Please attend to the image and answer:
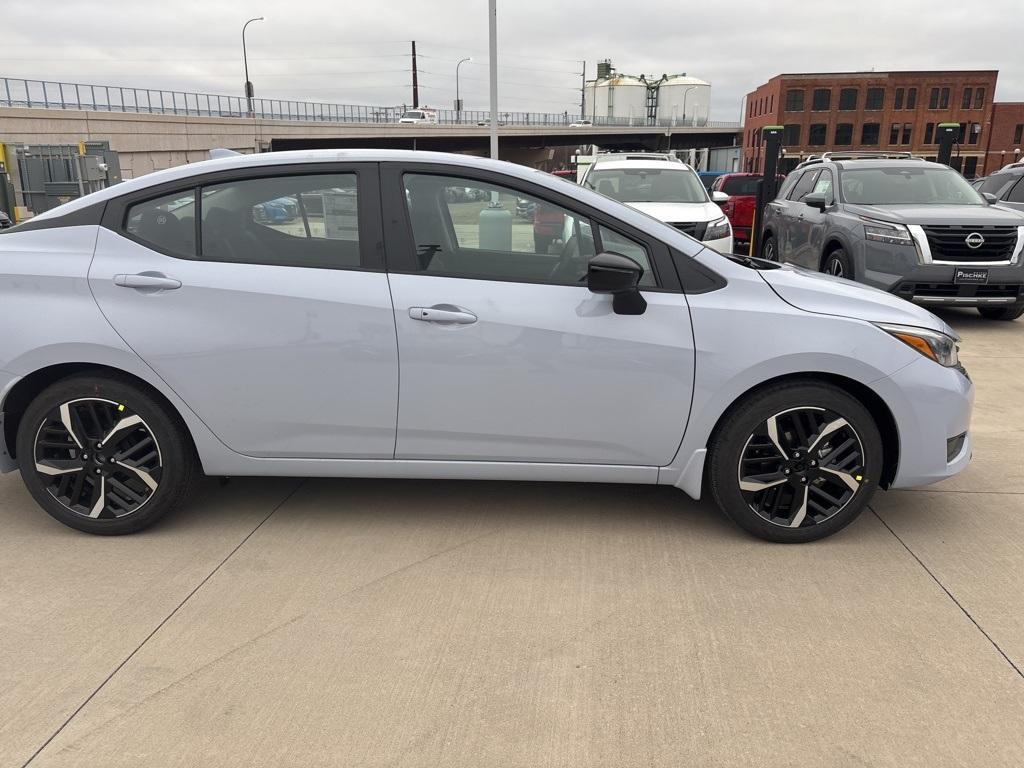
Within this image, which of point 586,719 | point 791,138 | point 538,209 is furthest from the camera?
point 791,138

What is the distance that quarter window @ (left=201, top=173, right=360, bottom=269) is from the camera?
11.7 feet

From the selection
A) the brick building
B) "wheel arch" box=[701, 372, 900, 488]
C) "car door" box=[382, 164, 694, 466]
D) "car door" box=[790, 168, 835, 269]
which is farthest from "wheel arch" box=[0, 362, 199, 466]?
the brick building

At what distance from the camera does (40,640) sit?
2.90 metres

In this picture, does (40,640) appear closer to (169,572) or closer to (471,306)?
(169,572)

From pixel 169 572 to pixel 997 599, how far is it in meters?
3.35

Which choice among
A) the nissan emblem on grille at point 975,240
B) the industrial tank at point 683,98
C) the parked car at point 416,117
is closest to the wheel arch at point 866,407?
the nissan emblem on grille at point 975,240

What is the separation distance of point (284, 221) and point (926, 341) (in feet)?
9.43

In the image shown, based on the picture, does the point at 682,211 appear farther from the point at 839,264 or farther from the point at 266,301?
the point at 266,301

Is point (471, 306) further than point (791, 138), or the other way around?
point (791, 138)

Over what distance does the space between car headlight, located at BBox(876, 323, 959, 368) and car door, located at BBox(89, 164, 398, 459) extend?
7.10 feet

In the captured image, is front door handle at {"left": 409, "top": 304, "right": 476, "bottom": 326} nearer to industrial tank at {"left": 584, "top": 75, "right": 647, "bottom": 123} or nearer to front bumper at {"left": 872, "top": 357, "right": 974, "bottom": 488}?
front bumper at {"left": 872, "top": 357, "right": 974, "bottom": 488}

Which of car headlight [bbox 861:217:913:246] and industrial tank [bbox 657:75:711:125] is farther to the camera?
industrial tank [bbox 657:75:711:125]

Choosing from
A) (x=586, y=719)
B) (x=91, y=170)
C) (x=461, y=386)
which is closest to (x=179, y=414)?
(x=461, y=386)

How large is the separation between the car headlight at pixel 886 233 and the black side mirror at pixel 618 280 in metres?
6.27
